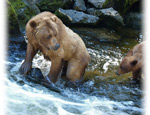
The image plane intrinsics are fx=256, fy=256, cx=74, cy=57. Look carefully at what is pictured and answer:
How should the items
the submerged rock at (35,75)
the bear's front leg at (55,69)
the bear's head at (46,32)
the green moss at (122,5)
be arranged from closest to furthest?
the bear's head at (46,32), the bear's front leg at (55,69), the submerged rock at (35,75), the green moss at (122,5)

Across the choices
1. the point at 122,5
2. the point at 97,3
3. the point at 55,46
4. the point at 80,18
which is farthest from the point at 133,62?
the point at 122,5

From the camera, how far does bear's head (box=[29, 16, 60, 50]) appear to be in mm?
5668

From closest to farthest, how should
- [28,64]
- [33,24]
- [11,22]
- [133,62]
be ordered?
[33,24]
[28,64]
[133,62]
[11,22]

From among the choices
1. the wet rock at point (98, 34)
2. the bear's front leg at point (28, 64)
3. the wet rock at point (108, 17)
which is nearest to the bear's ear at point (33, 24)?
the bear's front leg at point (28, 64)

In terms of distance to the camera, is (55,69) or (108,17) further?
(108,17)

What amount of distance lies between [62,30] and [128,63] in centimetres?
234

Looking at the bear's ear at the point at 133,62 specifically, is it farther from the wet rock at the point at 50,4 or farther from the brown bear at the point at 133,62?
the wet rock at the point at 50,4

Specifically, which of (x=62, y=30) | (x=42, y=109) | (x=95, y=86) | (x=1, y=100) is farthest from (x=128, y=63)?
(x=1, y=100)

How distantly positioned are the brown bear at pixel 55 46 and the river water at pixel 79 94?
1.20 feet

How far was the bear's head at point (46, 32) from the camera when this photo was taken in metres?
5.67

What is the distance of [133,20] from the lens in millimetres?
14812

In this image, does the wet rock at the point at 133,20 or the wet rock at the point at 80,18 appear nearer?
the wet rock at the point at 80,18

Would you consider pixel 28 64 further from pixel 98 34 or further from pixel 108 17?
pixel 108 17

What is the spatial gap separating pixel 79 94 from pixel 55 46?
4.81 ft
